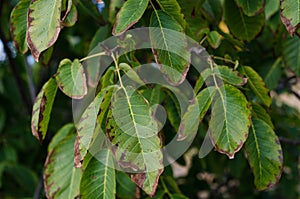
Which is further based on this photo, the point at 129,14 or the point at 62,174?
the point at 62,174

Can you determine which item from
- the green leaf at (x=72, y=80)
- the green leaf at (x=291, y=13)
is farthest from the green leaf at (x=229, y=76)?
the green leaf at (x=72, y=80)

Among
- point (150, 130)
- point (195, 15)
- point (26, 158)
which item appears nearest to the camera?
point (150, 130)

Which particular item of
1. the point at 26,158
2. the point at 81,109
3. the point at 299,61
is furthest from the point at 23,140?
the point at 299,61

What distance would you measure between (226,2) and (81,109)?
421 mm

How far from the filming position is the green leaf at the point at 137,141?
0.79 metres

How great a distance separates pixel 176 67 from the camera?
86 cm

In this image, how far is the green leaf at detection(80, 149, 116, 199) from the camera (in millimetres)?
877

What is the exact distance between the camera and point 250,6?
1.07 metres

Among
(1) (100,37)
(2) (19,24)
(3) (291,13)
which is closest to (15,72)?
(1) (100,37)

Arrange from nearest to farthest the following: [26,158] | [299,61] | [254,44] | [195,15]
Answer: [195,15], [299,61], [254,44], [26,158]

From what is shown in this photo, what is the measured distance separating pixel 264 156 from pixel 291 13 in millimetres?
276

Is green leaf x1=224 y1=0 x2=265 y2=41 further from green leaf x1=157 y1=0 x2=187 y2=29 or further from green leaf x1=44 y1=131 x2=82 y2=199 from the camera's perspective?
green leaf x1=44 y1=131 x2=82 y2=199

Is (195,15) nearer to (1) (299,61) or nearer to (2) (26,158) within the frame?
(1) (299,61)

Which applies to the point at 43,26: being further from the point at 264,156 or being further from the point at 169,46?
the point at 264,156
